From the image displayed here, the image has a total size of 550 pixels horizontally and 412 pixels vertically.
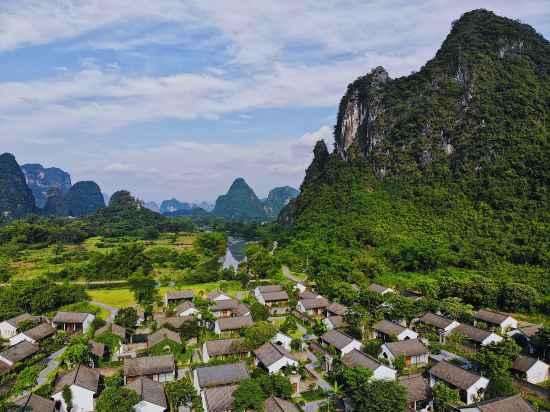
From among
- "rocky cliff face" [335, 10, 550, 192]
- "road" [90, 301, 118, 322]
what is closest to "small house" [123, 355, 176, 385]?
"road" [90, 301, 118, 322]

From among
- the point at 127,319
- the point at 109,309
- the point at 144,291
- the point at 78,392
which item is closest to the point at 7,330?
the point at 109,309

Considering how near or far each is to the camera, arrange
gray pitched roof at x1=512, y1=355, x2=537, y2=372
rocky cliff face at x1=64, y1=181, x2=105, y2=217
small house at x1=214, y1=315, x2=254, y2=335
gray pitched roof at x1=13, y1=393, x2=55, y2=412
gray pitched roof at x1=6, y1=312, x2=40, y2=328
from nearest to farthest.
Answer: gray pitched roof at x1=13, y1=393, x2=55, y2=412 → gray pitched roof at x1=512, y1=355, x2=537, y2=372 → small house at x1=214, y1=315, x2=254, y2=335 → gray pitched roof at x1=6, y1=312, x2=40, y2=328 → rocky cliff face at x1=64, y1=181, x2=105, y2=217

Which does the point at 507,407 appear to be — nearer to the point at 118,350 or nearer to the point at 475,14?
the point at 118,350

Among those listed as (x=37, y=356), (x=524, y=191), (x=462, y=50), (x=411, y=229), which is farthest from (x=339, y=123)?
(x=37, y=356)

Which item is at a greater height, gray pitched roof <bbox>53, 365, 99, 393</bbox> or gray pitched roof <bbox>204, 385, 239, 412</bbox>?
gray pitched roof <bbox>53, 365, 99, 393</bbox>

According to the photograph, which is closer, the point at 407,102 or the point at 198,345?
the point at 198,345

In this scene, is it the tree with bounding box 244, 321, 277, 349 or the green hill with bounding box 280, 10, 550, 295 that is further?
the green hill with bounding box 280, 10, 550, 295

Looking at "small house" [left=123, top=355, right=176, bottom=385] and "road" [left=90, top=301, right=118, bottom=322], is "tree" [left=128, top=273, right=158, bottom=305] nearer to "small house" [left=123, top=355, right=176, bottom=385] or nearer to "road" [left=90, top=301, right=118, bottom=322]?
"road" [left=90, top=301, right=118, bottom=322]
